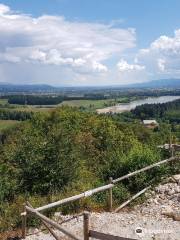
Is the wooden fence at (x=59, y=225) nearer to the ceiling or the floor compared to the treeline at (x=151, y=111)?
nearer to the ceiling

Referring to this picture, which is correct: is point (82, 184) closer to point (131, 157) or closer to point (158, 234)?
point (131, 157)

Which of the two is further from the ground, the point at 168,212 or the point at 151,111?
the point at 168,212

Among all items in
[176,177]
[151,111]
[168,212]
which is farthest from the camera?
[151,111]

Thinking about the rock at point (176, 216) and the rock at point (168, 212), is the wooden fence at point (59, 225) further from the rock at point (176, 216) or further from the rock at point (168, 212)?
the rock at point (176, 216)

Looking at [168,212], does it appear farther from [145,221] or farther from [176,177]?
[176,177]

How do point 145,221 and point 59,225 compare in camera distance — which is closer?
point 59,225

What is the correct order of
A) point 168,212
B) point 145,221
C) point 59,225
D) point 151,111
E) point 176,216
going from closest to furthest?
point 59,225 → point 145,221 → point 176,216 → point 168,212 → point 151,111

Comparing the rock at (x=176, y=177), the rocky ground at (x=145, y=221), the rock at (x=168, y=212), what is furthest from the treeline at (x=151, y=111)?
the rock at (x=168, y=212)

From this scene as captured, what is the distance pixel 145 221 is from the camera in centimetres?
1130

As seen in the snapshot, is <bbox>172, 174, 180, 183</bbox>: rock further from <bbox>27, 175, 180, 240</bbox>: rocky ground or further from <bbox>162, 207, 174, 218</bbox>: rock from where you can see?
<bbox>162, 207, 174, 218</bbox>: rock

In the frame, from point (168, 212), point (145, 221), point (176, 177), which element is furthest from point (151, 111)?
point (145, 221)

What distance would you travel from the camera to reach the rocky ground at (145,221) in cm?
1028

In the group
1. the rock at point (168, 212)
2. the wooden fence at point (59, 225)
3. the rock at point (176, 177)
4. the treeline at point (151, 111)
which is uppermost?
the wooden fence at point (59, 225)

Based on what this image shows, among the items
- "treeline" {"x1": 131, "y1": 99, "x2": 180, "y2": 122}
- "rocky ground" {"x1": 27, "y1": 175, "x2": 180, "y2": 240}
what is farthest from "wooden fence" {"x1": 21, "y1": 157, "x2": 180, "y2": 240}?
"treeline" {"x1": 131, "y1": 99, "x2": 180, "y2": 122}
